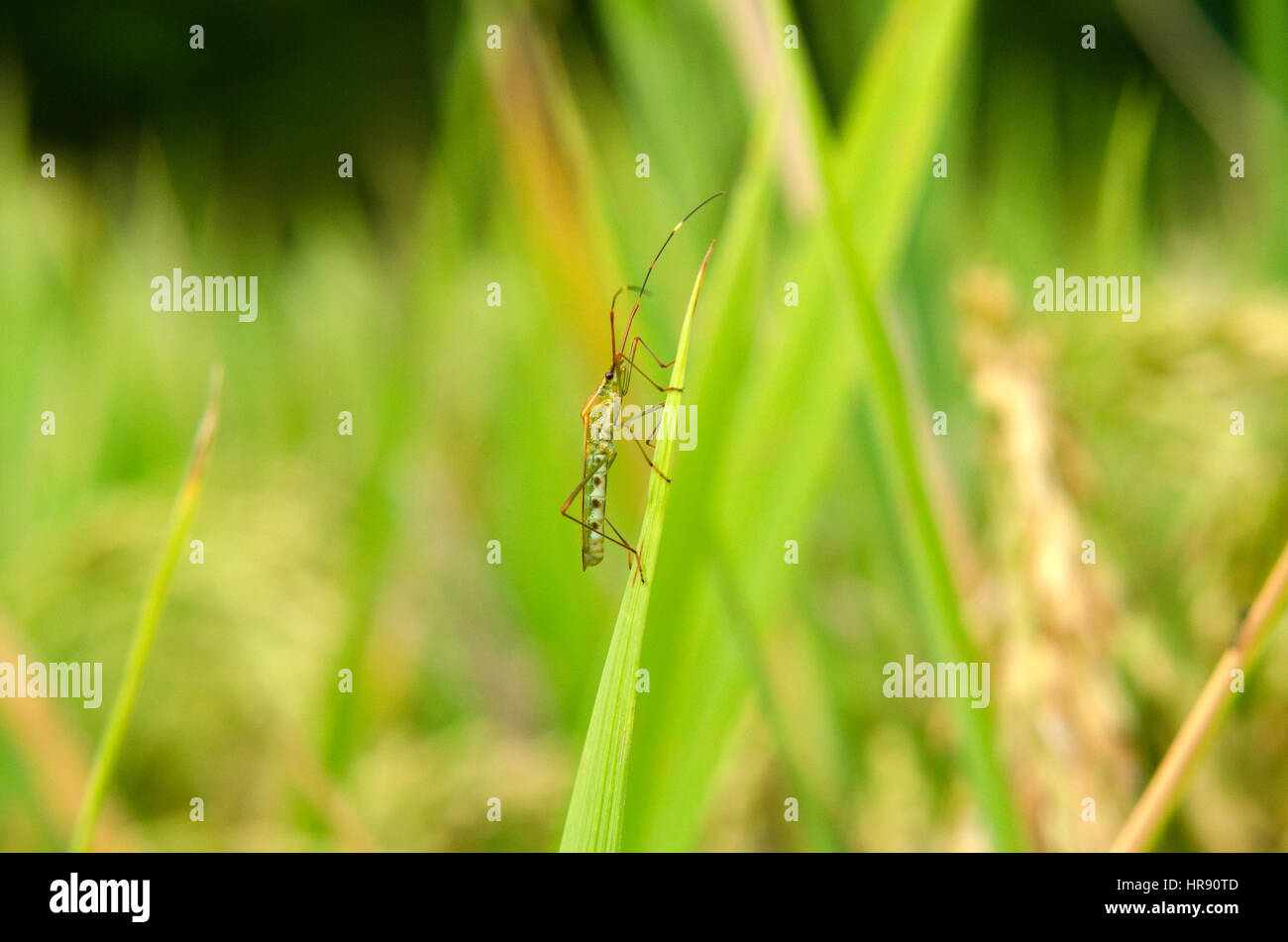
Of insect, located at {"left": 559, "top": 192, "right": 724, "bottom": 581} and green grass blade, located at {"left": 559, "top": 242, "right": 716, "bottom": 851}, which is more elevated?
insect, located at {"left": 559, "top": 192, "right": 724, "bottom": 581}

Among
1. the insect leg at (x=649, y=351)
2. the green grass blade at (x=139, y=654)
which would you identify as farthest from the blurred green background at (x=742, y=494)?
the green grass blade at (x=139, y=654)

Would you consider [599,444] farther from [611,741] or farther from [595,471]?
[611,741]

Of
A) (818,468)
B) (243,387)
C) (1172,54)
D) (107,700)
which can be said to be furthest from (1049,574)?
(243,387)

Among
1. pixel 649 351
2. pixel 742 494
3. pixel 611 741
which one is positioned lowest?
pixel 611 741

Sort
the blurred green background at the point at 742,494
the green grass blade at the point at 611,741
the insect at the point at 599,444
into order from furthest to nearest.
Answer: the insect at the point at 599,444 → the blurred green background at the point at 742,494 → the green grass blade at the point at 611,741

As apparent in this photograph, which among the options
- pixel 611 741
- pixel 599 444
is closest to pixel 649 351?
pixel 599 444

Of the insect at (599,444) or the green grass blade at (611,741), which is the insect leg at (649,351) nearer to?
the insect at (599,444)

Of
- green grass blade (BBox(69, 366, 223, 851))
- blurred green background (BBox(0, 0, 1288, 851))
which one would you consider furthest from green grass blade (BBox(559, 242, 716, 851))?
green grass blade (BBox(69, 366, 223, 851))

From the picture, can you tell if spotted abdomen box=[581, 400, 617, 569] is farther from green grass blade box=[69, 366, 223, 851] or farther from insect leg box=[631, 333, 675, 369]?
green grass blade box=[69, 366, 223, 851]

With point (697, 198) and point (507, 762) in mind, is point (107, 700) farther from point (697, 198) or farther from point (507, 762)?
point (697, 198)
